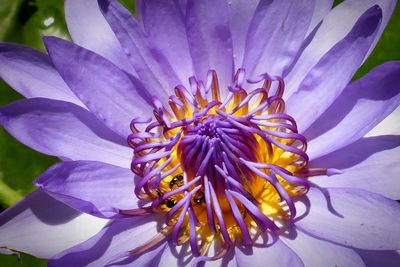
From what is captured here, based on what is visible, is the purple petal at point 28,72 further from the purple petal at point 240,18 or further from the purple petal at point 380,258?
the purple petal at point 380,258

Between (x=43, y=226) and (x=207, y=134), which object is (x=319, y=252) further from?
(x=43, y=226)

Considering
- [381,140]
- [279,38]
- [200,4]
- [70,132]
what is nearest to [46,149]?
[70,132]

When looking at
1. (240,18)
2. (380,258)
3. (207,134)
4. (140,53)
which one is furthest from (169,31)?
(380,258)

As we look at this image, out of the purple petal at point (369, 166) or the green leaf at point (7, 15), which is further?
the green leaf at point (7, 15)

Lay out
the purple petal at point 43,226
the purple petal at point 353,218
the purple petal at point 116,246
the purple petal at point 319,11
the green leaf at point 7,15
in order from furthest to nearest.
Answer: the green leaf at point 7,15, the purple petal at point 319,11, the purple petal at point 43,226, the purple petal at point 116,246, the purple petal at point 353,218

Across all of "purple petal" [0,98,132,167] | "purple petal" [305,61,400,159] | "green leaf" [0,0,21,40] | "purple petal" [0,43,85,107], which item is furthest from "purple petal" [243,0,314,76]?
"green leaf" [0,0,21,40]

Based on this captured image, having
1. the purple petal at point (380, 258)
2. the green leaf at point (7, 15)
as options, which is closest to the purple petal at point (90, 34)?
the green leaf at point (7, 15)

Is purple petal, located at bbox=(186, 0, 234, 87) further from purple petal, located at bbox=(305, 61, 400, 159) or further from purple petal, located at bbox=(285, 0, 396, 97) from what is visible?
purple petal, located at bbox=(305, 61, 400, 159)

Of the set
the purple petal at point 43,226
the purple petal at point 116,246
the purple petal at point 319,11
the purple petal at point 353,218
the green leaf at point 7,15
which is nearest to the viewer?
the purple petal at point 353,218
